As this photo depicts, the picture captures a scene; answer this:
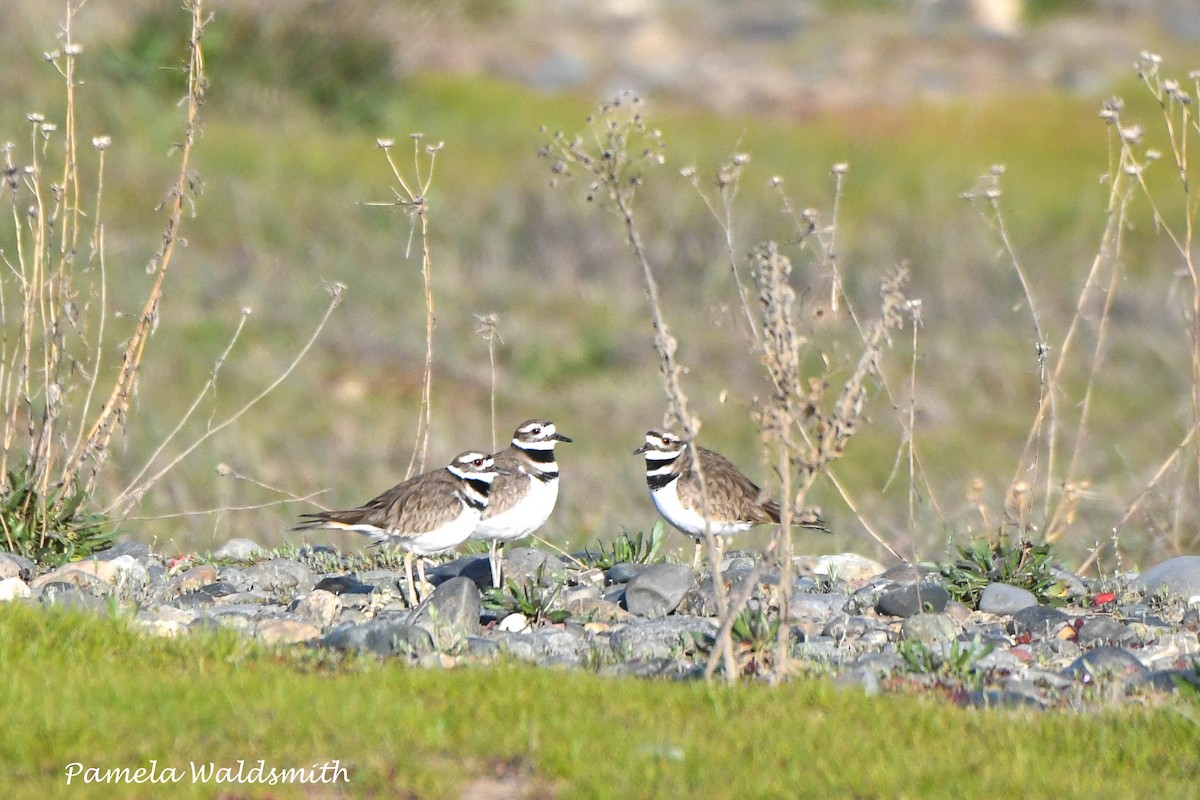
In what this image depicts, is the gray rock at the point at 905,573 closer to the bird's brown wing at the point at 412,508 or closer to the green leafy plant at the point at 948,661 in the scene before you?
the green leafy plant at the point at 948,661

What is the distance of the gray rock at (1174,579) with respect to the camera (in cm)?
853

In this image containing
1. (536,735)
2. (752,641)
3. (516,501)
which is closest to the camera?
(536,735)

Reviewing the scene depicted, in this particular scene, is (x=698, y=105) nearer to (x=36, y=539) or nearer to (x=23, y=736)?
(x=36, y=539)

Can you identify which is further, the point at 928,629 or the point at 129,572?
the point at 129,572

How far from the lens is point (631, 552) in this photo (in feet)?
29.8

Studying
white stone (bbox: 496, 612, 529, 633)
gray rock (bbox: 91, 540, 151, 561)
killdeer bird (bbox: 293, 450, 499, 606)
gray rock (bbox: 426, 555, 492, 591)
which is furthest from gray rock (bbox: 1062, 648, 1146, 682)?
gray rock (bbox: 91, 540, 151, 561)

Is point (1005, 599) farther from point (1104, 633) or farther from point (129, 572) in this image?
Result: point (129, 572)

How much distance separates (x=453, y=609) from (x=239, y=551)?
100 inches

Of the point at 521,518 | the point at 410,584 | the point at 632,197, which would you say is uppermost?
the point at 632,197

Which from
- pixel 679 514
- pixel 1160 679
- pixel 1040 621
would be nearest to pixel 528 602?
pixel 679 514

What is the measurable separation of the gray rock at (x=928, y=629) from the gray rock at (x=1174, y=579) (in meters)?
1.48

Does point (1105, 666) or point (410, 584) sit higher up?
point (1105, 666)

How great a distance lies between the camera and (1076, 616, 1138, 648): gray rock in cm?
763

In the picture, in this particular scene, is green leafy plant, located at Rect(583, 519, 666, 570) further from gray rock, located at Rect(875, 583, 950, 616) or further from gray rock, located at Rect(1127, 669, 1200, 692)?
gray rock, located at Rect(1127, 669, 1200, 692)
